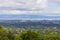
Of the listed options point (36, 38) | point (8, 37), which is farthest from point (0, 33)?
point (36, 38)

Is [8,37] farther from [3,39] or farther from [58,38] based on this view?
[58,38]

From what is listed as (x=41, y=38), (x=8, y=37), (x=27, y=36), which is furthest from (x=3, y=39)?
(x=41, y=38)

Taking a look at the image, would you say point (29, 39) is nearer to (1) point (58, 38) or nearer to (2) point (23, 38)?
(2) point (23, 38)

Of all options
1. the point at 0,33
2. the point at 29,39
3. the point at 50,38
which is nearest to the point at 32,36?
the point at 29,39

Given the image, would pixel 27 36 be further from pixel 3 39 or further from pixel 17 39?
pixel 3 39

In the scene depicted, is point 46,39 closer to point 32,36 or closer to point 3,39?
point 32,36

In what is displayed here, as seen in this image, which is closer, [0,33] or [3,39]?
[3,39]
